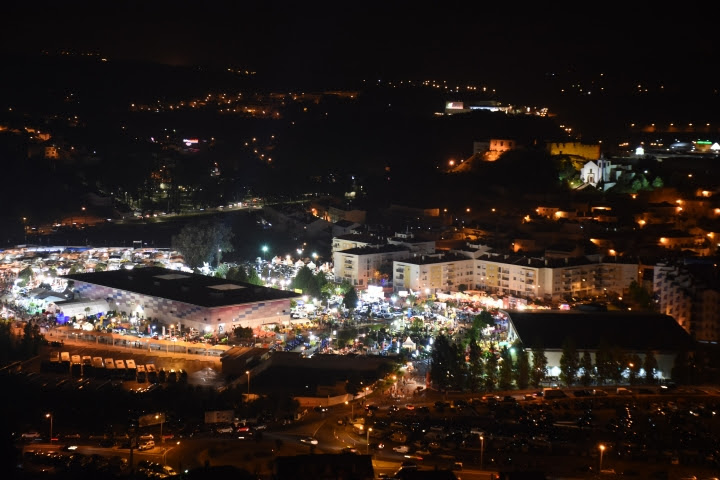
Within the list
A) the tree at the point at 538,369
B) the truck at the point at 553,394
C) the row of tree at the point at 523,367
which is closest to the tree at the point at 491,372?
the row of tree at the point at 523,367

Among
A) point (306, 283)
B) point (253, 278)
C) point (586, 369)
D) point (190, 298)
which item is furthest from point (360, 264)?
point (586, 369)

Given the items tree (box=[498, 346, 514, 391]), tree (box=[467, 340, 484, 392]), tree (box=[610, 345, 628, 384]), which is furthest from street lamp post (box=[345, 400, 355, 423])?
tree (box=[610, 345, 628, 384])

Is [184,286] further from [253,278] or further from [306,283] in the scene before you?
[306,283]

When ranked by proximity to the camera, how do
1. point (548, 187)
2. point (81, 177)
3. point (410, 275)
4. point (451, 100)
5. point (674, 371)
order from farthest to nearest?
point (451, 100), point (81, 177), point (548, 187), point (410, 275), point (674, 371)

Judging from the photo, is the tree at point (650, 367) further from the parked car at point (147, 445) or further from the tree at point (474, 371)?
the parked car at point (147, 445)

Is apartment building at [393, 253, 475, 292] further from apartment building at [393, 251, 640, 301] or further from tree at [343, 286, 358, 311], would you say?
tree at [343, 286, 358, 311]

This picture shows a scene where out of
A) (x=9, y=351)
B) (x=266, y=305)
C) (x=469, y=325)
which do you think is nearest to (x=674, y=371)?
(x=469, y=325)

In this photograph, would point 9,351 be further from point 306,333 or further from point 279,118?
point 279,118
